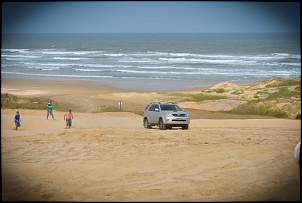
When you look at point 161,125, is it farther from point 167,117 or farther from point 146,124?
point 146,124

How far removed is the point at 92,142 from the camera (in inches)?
376

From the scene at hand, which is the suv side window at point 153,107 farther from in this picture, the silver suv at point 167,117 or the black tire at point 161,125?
the black tire at point 161,125

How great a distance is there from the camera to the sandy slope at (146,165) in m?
5.17

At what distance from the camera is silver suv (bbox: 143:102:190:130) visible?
12758 millimetres

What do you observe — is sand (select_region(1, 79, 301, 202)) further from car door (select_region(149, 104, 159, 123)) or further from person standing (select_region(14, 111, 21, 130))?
car door (select_region(149, 104, 159, 123))

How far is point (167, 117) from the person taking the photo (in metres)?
12.8

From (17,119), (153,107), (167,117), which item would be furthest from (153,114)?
(17,119)

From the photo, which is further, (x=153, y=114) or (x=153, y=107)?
(x=153, y=107)

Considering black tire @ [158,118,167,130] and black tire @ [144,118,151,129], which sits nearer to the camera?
black tire @ [158,118,167,130]

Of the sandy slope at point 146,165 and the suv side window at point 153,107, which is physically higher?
the suv side window at point 153,107

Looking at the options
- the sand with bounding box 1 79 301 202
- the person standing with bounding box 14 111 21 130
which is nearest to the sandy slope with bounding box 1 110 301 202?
the sand with bounding box 1 79 301 202

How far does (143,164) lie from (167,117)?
5.56 m

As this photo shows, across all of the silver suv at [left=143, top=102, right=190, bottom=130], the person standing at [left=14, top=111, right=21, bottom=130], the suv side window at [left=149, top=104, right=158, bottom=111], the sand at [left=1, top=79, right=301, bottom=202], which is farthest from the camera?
the suv side window at [left=149, top=104, right=158, bottom=111]

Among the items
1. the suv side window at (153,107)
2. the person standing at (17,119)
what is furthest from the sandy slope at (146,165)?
the suv side window at (153,107)
